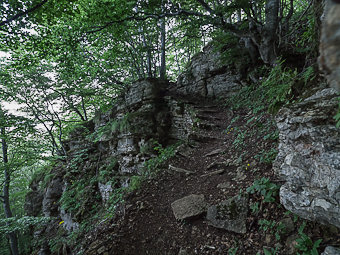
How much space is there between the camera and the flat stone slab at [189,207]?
3.34 m

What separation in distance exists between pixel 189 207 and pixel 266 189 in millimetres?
1734

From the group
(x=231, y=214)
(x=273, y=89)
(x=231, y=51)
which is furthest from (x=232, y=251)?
(x=231, y=51)

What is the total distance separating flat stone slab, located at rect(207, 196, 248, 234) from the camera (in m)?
2.67

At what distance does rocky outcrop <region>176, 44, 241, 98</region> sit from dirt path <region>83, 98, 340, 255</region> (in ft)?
13.8

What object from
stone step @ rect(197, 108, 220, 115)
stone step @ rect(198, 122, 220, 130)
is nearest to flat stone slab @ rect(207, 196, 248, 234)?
stone step @ rect(198, 122, 220, 130)

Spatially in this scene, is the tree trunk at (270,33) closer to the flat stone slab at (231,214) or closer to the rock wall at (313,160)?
the rock wall at (313,160)

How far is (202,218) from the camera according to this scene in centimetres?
325

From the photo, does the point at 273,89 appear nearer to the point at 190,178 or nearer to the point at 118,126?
the point at 190,178

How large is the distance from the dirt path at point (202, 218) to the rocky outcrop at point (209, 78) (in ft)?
13.8

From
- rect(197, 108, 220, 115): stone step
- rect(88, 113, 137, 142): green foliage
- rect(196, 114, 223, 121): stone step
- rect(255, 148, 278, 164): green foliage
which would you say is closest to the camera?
rect(255, 148, 278, 164): green foliage

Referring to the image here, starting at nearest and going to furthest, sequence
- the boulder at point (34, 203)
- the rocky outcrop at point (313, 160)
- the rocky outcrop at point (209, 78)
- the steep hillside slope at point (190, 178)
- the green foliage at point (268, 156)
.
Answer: the rocky outcrop at point (313, 160) < the steep hillside slope at point (190, 178) < the green foliage at point (268, 156) < the rocky outcrop at point (209, 78) < the boulder at point (34, 203)

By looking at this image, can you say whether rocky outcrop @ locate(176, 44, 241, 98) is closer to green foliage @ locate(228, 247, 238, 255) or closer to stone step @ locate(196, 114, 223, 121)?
stone step @ locate(196, 114, 223, 121)

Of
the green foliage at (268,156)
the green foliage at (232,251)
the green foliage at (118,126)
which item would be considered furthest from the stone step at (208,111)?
the green foliage at (232,251)

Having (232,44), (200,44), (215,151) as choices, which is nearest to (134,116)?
(215,151)
